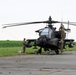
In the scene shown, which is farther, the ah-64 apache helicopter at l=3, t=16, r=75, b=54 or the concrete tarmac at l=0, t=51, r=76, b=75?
the ah-64 apache helicopter at l=3, t=16, r=75, b=54

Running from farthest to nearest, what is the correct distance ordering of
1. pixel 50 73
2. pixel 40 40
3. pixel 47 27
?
pixel 47 27, pixel 40 40, pixel 50 73

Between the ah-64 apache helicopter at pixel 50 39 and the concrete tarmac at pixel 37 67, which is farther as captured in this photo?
the ah-64 apache helicopter at pixel 50 39

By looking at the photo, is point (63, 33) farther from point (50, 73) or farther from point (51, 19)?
point (50, 73)

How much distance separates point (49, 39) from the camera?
38000 millimetres

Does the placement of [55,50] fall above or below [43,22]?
below

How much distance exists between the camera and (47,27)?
39.9 metres

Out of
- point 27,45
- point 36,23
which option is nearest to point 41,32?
point 36,23

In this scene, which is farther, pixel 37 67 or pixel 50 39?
pixel 50 39

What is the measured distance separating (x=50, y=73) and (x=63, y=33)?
24.2 metres

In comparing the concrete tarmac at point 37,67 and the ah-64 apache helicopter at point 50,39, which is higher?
the ah-64 apache helicopter at point 50,39

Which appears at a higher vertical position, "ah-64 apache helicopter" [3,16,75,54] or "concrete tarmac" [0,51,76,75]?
"ah-64 apache helicopter" [3,16,75,54]

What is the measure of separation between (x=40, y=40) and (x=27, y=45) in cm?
436

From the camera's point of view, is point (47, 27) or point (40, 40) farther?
point (47, 27)

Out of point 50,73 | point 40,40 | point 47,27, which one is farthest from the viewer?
point 47,27
